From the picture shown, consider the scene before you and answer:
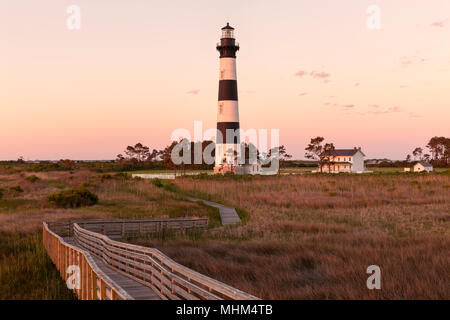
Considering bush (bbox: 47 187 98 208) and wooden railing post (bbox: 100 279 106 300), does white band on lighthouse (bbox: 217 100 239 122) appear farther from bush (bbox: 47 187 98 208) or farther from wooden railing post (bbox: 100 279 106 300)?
wooden railing post (bbox: 100 279 106 300)

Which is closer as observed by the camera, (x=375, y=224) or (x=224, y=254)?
(x=224, y=254)

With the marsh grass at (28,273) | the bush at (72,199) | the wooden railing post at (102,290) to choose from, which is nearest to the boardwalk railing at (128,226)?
the marsh grass at (28,273)

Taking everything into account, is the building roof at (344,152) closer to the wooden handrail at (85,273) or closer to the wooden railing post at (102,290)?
the wooden handrail at (85,273)

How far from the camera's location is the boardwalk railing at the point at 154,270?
Answer: 654cm

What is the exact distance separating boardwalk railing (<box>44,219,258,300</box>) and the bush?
11.4m

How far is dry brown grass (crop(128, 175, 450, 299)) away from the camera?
10.6 m

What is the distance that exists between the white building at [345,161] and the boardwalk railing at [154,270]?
259 ft

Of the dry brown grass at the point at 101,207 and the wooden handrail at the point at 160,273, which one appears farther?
the dry brown grass at the point at 101,207

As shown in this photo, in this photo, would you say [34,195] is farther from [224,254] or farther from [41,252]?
[224,254]

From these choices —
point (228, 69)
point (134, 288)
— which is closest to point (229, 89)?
point (228, 69)

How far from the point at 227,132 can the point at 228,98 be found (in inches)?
176

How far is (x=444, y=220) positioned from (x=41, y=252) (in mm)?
20265

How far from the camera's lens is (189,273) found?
7.07m
